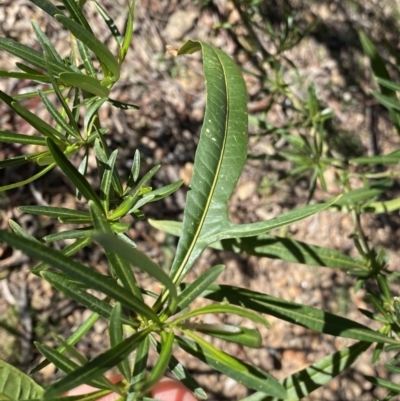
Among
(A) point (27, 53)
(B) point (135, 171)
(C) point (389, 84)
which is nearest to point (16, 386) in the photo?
(B) point (135, 171)

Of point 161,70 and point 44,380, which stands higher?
point 161,70

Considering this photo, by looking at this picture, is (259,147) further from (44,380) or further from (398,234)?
(44,380)

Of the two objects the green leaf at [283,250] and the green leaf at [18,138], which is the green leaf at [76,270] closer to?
the green leaf at [18,138]

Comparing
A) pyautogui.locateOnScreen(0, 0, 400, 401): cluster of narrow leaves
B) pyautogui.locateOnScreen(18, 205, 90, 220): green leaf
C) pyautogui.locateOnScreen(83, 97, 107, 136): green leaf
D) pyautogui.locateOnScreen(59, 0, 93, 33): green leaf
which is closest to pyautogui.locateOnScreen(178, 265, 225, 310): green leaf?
pyautogui.locateOnScreen(0, 0, 400, 401): cluster of narrow leaves

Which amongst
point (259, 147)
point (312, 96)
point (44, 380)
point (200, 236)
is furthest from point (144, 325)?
point (259, 147)

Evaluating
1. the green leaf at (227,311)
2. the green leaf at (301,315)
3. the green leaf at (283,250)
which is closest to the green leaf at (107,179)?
the green leaf at (227,311)

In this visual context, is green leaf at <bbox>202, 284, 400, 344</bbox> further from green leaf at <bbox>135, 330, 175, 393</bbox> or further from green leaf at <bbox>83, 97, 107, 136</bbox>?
green leaf at <bbox>83, 97, 107, 136</bbox>
